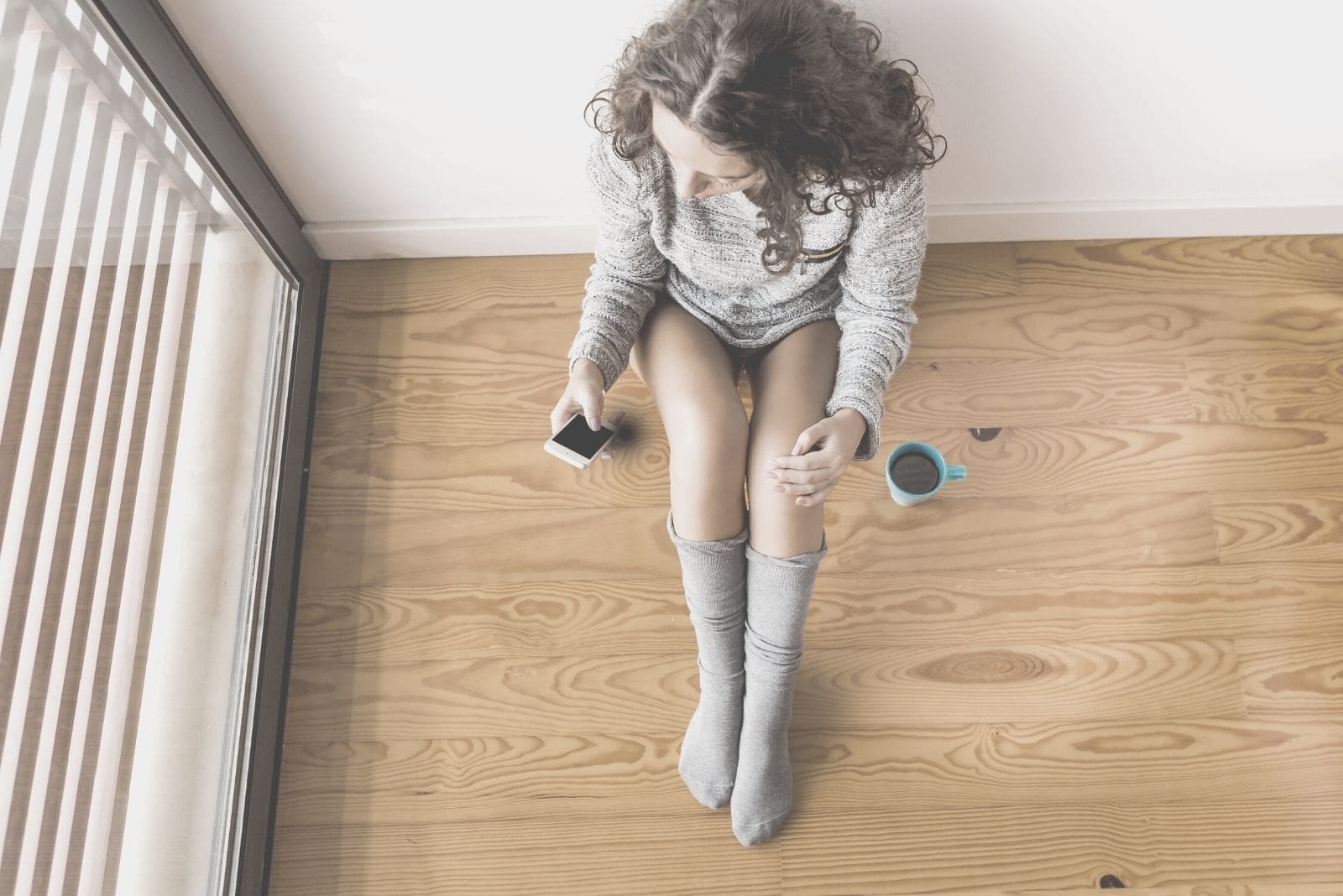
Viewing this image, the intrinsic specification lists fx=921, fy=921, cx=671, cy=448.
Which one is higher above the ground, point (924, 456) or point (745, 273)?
point (745, 273)

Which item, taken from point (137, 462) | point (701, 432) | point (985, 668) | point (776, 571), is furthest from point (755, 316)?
point (137, 462)

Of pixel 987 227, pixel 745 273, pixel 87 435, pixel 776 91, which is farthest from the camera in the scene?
pixel 987 227

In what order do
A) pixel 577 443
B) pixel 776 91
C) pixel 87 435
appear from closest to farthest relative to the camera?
pixel 776 91, pixel 87 435, pixel 577 443

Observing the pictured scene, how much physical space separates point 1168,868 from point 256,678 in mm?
1092

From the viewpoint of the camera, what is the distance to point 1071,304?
1.31 metres

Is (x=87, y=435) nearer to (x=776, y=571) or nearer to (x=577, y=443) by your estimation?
(x=577, y=443)

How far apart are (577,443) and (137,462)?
46 centimetres

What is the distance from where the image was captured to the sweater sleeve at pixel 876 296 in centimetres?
90

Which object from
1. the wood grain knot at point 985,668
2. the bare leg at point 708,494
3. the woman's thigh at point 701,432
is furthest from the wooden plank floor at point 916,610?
the woman's thigh at point 701,432

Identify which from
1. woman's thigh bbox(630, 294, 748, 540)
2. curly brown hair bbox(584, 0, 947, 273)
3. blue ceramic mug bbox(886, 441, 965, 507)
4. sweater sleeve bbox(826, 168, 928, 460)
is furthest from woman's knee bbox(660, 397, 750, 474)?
blue ceramic mug bbox(886, 441, 965, 507)

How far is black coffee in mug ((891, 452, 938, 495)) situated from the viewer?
1.17 metres

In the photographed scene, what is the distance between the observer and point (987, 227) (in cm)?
130

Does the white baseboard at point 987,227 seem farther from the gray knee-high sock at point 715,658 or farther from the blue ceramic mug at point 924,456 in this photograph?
the gray knee-high sock at point 715,658

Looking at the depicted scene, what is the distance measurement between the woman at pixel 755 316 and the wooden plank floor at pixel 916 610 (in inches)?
5.6
